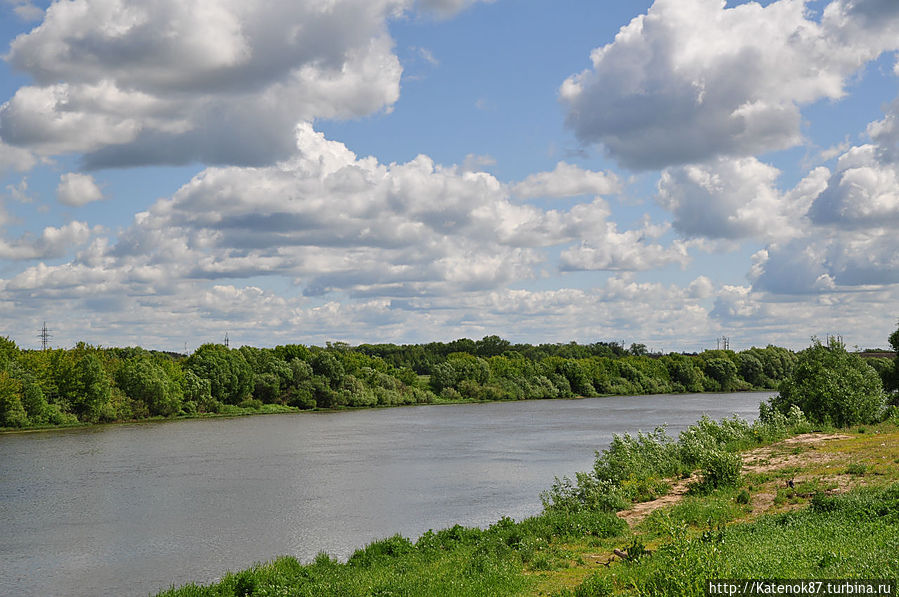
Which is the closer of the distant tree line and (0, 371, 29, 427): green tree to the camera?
Answer: (0, 371, 29, 427): green tree

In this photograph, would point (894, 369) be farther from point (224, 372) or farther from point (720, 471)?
point (224, 372)

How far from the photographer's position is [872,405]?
3681 cm

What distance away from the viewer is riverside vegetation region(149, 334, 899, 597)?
1165 centimetres

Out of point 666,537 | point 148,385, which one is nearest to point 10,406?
point 148,385

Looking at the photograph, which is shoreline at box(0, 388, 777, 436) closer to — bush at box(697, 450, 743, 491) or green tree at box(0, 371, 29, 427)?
green tree at box(0, 371, 29, 427)

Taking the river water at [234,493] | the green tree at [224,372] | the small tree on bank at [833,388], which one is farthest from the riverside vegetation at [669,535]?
the green tree at [224,372]

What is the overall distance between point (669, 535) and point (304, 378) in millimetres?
95948

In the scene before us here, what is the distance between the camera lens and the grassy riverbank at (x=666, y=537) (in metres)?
11.6

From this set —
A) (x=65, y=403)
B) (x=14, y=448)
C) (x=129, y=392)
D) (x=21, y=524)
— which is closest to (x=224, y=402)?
(x=129, y=392)

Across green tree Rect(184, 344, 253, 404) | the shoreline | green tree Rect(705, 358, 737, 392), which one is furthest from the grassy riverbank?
green tree Rect(705, 358, 737, 392)

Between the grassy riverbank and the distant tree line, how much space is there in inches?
1491

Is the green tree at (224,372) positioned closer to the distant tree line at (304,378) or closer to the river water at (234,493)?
the distant tree line at (304,378)

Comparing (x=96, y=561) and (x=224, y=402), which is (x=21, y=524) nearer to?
(x=96, y=561)

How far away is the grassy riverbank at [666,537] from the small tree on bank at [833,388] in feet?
26.6
